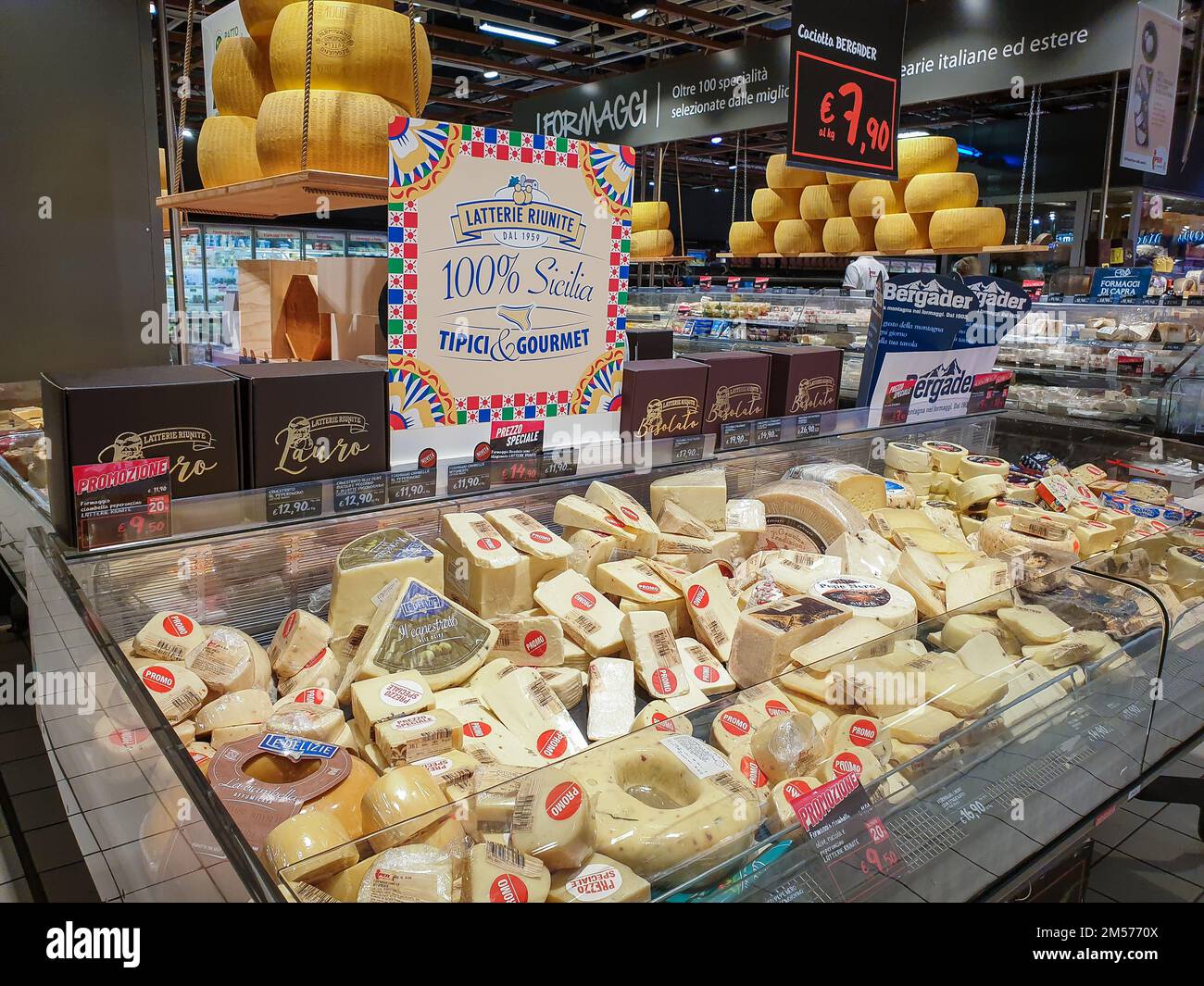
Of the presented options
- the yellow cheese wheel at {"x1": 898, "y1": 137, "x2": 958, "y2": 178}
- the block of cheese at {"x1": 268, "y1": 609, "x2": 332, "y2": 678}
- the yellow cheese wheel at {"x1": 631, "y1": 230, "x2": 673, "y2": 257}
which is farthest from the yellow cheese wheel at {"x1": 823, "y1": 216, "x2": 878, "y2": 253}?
the block of cheese at {"x1": 268, "y1": 609, "x2": 332, "y2": 678}

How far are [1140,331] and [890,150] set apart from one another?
6.35 ft

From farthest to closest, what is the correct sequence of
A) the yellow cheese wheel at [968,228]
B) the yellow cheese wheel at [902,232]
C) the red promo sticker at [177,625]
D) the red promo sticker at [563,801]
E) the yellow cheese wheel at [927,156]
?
the yellow cheese wheel at [902,232] → the yellow cheese wheel at [927,156] → the yellow cheese wheel at [968,228] → the red promo sticker at [177,625] → the red promo sticker at [563,801]

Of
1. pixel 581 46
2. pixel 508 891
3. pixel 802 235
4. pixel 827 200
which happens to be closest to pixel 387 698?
pixel 508 891

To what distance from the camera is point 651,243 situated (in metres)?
7.80

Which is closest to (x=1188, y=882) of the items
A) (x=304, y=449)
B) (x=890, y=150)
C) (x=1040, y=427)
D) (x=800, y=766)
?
(x=1040, y=427)

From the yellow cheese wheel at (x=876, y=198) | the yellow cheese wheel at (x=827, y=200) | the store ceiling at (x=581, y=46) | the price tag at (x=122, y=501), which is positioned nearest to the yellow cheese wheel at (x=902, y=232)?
the yellow cheese wheel at (x=876, y=198)

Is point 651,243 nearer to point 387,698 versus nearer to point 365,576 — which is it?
point 365,576

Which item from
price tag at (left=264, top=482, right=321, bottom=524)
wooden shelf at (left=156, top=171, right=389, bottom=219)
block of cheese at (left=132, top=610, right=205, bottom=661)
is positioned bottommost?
block of cheese at (left=132, top=610, right=205, bottom=661)

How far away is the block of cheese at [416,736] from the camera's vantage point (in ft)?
4.05

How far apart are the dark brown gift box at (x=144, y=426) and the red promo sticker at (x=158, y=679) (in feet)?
0.81

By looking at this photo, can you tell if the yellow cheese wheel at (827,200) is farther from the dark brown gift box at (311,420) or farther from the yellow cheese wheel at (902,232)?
the dark brown gift box at (311,420)

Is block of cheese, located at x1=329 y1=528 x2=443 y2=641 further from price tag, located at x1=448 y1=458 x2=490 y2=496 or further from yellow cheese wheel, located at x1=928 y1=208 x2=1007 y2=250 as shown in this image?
yellow cheese wheel, located at x1=928 y1=208 x2=1007 y2=250

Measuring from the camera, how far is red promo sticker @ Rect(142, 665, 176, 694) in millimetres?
1349

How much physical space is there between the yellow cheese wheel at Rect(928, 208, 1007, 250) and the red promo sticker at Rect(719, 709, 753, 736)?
5.33 meters
